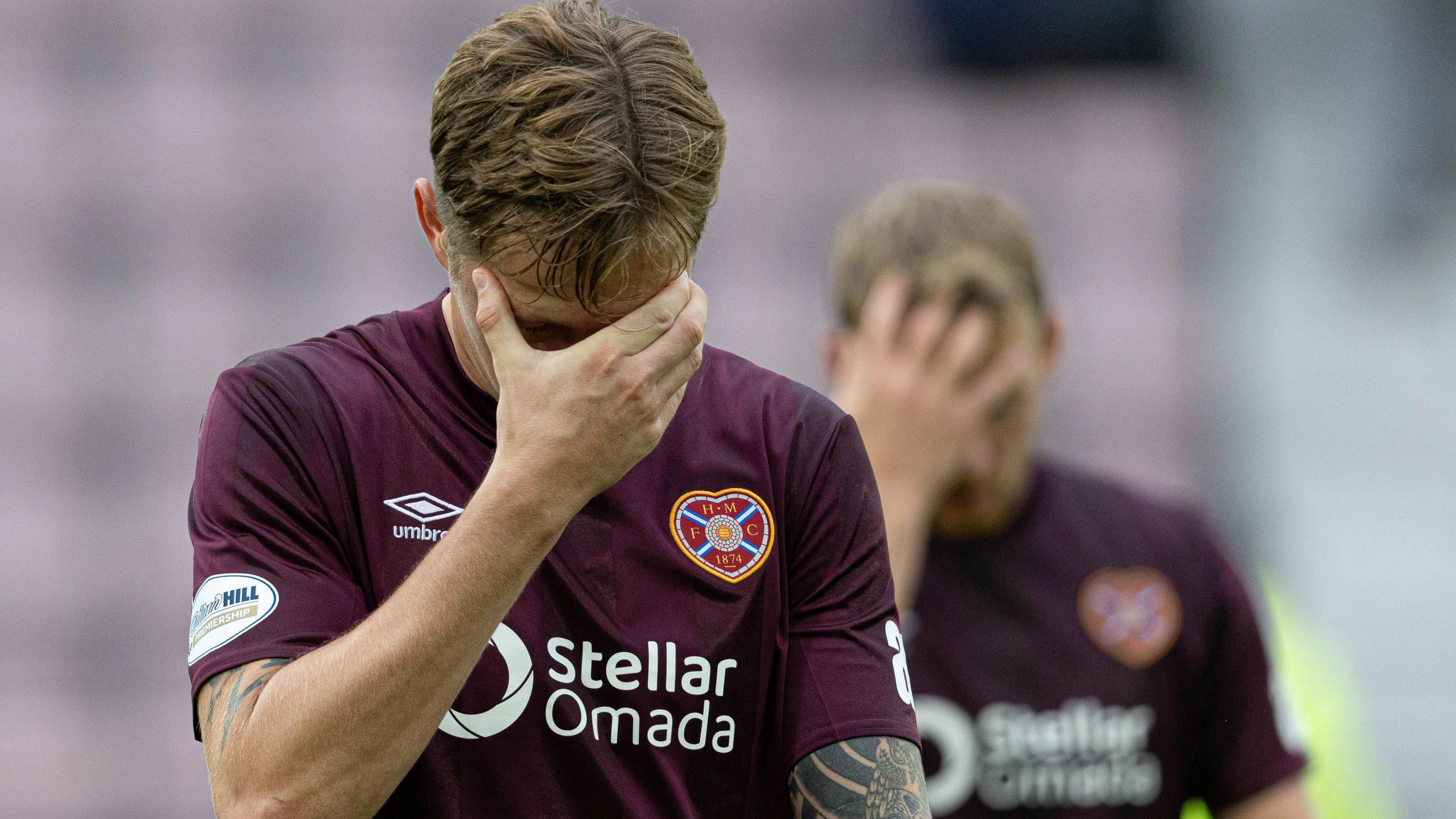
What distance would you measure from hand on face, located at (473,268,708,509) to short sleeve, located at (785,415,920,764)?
1.12ft

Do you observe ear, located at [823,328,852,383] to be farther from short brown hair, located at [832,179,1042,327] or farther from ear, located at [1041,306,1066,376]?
ear, located at [1041,306,1066,376]

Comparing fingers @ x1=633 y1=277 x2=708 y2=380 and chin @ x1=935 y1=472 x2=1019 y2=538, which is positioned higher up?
fingers @ x1=633 y1=277 x2=708 y2=380

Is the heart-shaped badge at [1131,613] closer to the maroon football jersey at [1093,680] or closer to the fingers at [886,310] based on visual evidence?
the maroon football jersey at [1093,680]

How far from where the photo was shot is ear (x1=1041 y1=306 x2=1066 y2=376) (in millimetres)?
4137

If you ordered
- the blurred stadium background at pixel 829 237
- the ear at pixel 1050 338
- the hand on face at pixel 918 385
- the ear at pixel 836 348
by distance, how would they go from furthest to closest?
the blurred stadium background at pixel 829 237 → the ear at pixel 1050 338 → the ear at pixel 836 348 → the hand on face at pixel 918 385

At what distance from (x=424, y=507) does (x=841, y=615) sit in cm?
62

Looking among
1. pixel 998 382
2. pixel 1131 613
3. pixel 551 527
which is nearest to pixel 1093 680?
pixel 1131 613

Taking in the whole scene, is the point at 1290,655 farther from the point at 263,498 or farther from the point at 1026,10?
the point at 1026,10

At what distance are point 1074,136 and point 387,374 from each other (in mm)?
8535

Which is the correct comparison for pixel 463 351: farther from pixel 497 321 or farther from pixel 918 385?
pixel 918 385

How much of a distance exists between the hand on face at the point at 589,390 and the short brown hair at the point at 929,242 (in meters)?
1.92

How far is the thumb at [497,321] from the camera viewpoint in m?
2.06

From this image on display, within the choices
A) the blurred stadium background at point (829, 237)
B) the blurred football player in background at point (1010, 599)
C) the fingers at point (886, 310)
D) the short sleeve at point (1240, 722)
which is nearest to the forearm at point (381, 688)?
the blurred football player in background at point (1010, 599)

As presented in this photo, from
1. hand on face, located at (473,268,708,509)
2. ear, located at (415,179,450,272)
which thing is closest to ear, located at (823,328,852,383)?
ear, located at (415,179,450,272)
